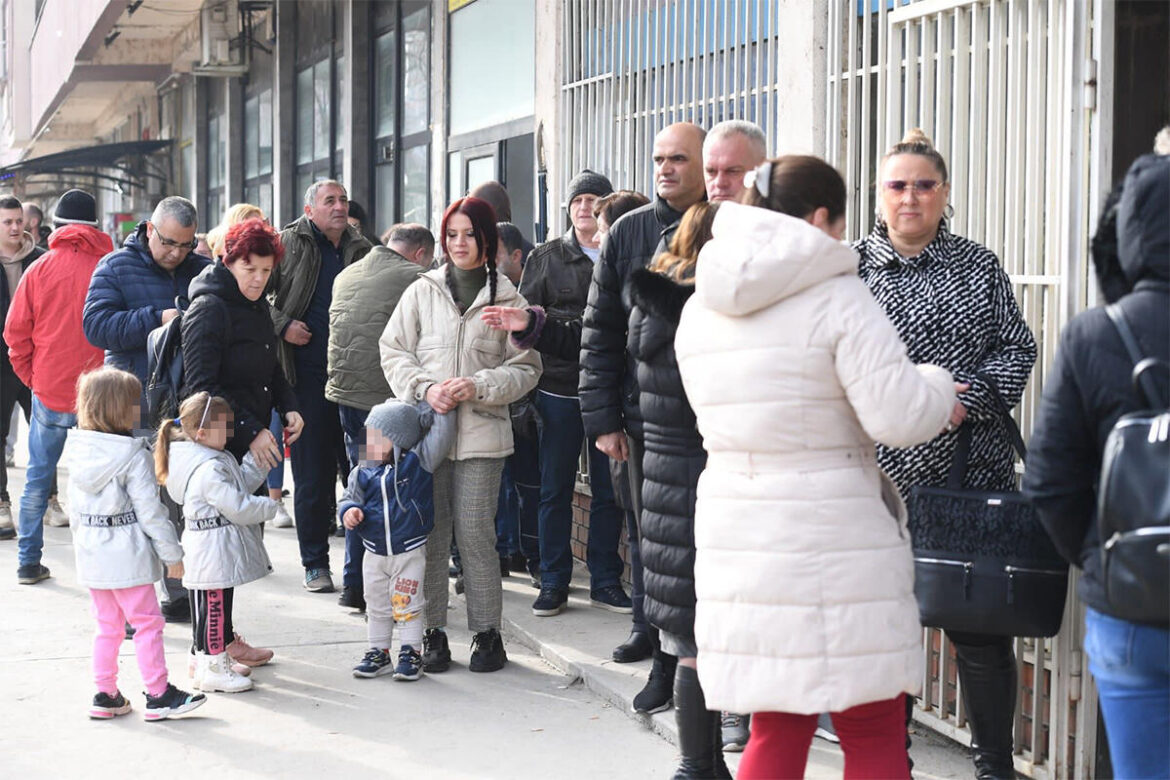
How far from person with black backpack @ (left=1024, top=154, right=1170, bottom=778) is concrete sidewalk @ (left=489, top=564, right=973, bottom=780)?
195 centimetres

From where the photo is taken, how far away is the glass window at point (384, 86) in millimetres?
13078

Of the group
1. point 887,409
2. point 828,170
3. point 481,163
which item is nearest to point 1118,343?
point 887,409

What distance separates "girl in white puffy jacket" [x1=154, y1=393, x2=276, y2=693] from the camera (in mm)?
5684

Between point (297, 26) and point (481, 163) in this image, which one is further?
point (297, 26)

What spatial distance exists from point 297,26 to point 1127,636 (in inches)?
561

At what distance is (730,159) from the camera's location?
15.5 feet

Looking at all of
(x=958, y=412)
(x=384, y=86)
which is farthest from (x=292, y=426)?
(x=384, y=86)

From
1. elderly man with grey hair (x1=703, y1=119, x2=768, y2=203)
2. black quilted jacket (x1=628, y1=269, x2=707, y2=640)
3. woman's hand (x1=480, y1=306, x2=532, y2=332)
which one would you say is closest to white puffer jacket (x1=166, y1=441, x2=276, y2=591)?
woman's hand (x1=480, y1=306, x2=532, y2=332)

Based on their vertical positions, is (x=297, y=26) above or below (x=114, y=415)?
above

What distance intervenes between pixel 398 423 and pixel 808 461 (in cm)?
276

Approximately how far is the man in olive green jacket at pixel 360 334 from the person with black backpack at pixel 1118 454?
4.42 m

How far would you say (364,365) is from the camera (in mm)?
7020

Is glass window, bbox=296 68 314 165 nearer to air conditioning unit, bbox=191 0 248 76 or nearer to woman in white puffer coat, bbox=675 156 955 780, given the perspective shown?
air conditioning unit, bbox=191 0 248 76

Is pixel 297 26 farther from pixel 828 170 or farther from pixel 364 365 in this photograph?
pixel 828 170
